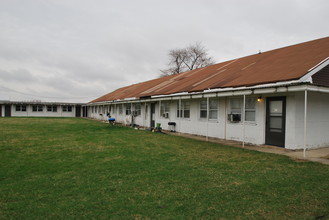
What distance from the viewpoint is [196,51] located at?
46.8m

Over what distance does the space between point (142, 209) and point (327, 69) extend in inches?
345

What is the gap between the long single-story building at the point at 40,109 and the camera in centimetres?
3959

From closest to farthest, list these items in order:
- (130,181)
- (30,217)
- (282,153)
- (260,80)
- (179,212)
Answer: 1. (30,217)
2. (179,212)
3. (130,181)
4. (282,153)
5. (260,80)

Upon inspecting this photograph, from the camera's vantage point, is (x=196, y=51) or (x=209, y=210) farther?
(x=196, y=51)

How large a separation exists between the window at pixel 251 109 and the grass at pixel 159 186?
121 inches

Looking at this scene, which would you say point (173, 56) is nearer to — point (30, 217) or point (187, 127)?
point (187, 127)

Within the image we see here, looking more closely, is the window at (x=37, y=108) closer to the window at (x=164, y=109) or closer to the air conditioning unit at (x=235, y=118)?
the window at (x=164, y=109)

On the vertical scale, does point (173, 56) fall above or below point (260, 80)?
above

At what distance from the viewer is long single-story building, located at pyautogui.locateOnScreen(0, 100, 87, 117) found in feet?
130

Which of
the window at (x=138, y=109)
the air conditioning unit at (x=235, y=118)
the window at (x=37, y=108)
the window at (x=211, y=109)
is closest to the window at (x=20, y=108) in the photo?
the window at (x=37, y=108)

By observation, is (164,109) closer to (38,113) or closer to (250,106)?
(250,106)

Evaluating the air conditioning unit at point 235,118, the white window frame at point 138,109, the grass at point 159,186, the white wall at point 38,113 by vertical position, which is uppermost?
the white window frame at point 138,109

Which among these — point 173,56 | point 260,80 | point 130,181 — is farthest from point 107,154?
point 173,56

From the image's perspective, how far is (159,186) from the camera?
4.83m
